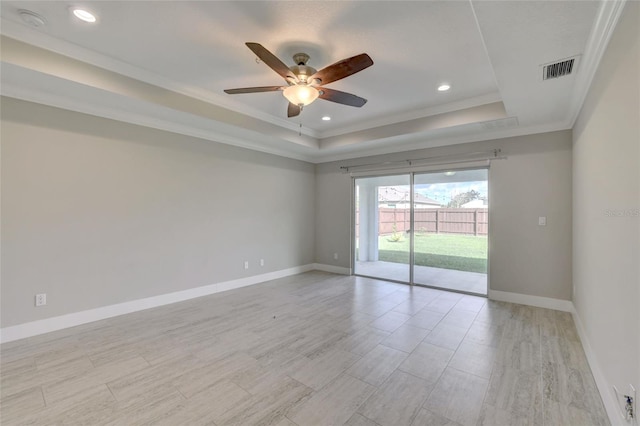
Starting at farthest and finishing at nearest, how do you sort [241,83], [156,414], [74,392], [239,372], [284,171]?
1. [284,171]
2. [241,83]
3. [239,372]
4. [74,392]
5. [156,414]

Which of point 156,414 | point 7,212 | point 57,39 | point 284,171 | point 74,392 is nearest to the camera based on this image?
point 156,414

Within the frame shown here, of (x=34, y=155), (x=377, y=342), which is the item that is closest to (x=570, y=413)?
(x=377, y=342)

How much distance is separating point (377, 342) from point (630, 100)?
2.66 meters

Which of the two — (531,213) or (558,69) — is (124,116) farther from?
(531,213)

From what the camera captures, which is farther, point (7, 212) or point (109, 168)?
point (109, 168)

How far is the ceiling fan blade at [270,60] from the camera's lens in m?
2.04

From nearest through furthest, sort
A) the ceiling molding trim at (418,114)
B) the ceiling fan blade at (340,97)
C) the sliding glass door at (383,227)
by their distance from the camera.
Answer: the ceiling fan blade at (340,97)
the ceiling molding trim at (418,114)
the sliding glass door at (383,227)

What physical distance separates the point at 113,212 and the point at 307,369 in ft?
10.4

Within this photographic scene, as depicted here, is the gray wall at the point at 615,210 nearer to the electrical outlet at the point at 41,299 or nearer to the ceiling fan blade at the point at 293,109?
the ceiling fan blade at the point at 293,109

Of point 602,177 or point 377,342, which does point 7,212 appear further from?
point 602,177

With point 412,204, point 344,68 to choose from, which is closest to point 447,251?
point 412,204

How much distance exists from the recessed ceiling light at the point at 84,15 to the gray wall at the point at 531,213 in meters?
4.86

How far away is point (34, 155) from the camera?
9.79 feet

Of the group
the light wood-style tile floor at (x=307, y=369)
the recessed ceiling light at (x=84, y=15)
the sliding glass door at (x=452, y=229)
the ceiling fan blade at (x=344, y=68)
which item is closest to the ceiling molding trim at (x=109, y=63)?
the recessed ceiling light at (x=84, y=15)
